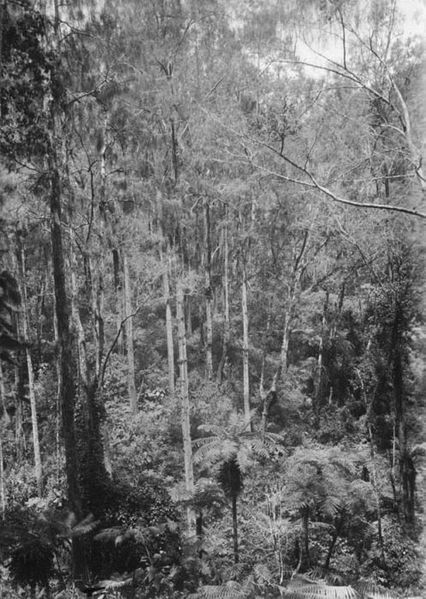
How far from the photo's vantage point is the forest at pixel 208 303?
5.95 meters

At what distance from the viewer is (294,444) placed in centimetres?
1417

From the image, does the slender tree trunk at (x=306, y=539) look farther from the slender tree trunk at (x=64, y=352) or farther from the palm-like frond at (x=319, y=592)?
the slender tree trunk at (x=64, y=352)

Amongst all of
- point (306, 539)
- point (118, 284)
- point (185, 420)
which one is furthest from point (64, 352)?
point (118, 284)

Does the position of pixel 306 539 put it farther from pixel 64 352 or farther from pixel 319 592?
pixel 64 352

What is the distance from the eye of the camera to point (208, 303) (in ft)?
54.2

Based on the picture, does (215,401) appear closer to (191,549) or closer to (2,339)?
(191,549)

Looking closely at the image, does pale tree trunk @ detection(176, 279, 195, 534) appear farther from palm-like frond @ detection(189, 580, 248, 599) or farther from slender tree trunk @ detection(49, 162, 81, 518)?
palm-like frond @ detection(189, 580, 248, 599)

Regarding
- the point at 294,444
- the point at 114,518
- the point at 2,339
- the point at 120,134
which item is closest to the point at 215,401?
the point at 294,444

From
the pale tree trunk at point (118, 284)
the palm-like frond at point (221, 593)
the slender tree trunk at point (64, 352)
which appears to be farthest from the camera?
the pale tree trunk at point (118, 284)

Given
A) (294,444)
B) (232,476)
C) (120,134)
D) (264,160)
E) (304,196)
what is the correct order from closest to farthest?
(232,476) → (120,134) → (264,160) → (304,196) → (294,444)

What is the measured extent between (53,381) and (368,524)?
33.0 ft

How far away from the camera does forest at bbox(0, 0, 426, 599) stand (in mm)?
5945

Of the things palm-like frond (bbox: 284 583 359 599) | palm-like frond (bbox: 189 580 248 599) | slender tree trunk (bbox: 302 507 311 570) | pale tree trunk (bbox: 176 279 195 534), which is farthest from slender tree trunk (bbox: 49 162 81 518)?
palm-like frond (bbox: 284 583 359 599)

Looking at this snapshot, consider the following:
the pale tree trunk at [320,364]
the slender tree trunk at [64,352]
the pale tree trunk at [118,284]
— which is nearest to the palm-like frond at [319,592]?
the slender tree trunk at [64,352]
